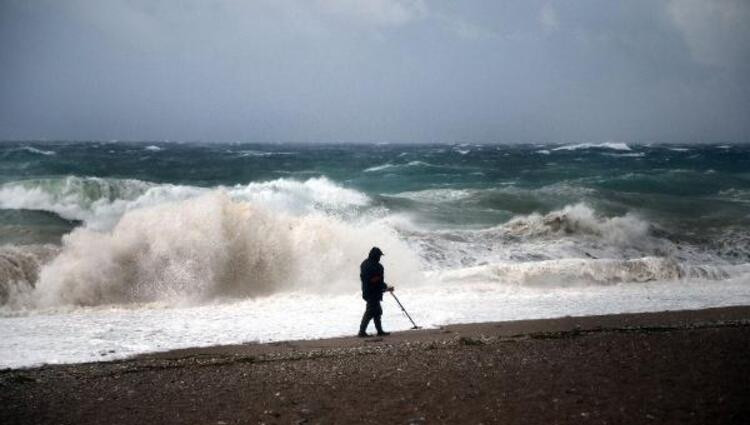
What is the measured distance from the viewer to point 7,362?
7.57 m

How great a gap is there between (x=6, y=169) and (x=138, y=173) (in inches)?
269

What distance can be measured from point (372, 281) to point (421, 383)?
116 inches

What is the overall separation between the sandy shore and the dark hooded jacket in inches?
32.6

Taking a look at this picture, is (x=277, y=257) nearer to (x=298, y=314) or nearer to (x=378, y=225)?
(x=298, y=314)

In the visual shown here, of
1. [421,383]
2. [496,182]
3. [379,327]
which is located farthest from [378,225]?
[496,182]

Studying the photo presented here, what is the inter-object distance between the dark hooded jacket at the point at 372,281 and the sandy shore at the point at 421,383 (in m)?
0.83

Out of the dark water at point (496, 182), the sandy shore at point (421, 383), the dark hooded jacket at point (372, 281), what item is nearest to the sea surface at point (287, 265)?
the dark water at point (496, 182)

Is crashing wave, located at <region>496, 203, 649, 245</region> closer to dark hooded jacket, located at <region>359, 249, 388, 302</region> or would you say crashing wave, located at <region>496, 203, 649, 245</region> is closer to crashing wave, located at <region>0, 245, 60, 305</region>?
dark hooded jacket, located at <region>359, 249, 388, 302</region>

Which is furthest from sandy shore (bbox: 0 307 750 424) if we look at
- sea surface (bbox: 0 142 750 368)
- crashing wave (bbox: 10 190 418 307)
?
crashing wave (bbox: 10 190 418 307)

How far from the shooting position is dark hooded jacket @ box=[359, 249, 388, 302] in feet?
29.5

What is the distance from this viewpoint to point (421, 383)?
618cm

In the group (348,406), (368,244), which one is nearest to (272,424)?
(348,406)

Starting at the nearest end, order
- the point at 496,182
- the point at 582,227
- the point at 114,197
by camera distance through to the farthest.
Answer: the point at 582,227 → the point at 114,197 → the point at 496,182

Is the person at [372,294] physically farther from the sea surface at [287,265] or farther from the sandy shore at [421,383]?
the sandy shore at [421,383]
